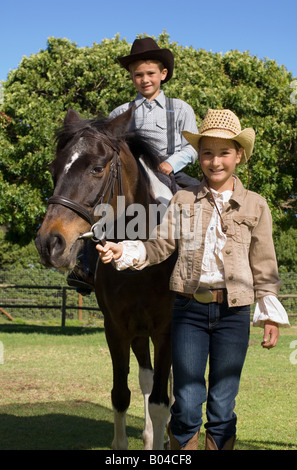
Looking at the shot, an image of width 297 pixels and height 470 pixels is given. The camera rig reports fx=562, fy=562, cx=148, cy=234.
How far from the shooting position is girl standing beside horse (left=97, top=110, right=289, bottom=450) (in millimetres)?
2979

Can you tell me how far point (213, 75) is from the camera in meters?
18.1

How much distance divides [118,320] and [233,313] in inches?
53.8

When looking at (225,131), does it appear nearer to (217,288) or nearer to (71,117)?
(217,288)

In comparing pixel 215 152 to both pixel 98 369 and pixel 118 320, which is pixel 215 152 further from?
pixel 98 369

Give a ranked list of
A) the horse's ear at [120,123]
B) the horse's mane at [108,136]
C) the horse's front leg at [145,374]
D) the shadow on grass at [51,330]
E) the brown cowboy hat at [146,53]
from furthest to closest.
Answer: the shadow on grass at [51,330] < the horse's front leg at [145,374] < the brown cowboy hat at [146,53] < the horse's ear at [120,123] < the horse's mane at [108,136]

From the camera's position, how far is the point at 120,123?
379cm

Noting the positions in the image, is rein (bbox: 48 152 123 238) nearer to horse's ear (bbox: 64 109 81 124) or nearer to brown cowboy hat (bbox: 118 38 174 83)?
horse's ear (bbox: 64 109 81 124)

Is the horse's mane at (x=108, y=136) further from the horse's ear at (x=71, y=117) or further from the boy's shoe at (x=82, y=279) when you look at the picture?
the boy's shoe at (x=82, y=279)

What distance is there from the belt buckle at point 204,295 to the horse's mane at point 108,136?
3.93 ft

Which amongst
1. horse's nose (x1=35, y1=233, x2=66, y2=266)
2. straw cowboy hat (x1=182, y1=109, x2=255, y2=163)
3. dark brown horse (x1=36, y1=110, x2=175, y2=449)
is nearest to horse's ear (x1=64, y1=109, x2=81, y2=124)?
dark brown horse (x1=36, y1=110, x2=175, y2=449)

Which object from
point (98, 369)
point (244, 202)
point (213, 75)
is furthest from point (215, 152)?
point (213, 75)

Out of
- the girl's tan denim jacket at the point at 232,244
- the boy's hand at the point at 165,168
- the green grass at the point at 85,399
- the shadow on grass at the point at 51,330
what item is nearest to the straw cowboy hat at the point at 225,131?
the girl's tan denim jacket at the point at 232,244

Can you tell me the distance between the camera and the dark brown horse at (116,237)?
10.2 ft
